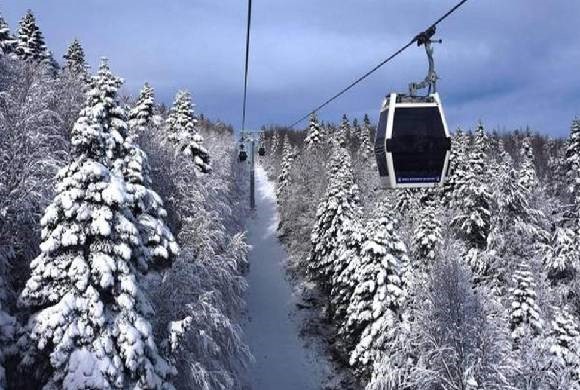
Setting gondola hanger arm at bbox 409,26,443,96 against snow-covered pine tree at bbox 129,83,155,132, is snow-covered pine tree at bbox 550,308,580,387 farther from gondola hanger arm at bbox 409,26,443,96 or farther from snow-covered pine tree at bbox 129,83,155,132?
snow-covered pine tree at bbox 129,83,155,132

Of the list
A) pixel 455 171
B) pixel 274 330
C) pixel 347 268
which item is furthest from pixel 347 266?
pixel 455 171

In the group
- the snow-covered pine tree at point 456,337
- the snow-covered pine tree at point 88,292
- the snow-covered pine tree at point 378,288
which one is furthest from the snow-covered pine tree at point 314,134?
the snow-covered pine tree at point 88,292

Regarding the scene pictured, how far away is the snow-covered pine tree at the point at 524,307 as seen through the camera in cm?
2820

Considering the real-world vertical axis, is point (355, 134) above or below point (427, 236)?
above

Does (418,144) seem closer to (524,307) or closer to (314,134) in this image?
(524,307)

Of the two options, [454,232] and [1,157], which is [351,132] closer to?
[454,232]

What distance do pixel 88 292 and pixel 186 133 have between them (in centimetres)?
3301

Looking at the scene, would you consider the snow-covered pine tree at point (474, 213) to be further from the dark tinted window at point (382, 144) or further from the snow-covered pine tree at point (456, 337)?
the dark tinted window at point (382, 144)

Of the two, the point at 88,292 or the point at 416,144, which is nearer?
the point at 416,144

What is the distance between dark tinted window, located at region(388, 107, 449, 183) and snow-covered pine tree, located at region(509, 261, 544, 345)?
1935 cm

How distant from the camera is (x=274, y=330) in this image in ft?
158

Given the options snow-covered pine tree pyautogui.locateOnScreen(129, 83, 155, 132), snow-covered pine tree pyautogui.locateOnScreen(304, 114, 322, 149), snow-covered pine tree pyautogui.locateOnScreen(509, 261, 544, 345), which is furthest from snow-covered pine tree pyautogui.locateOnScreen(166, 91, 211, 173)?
snow-covered pine tree pyautogui.locateOnScreen(304, 114, 322, 149)

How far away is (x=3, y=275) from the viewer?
17719 mm

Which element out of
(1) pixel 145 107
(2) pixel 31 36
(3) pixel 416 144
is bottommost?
(3) pixel 416 144
